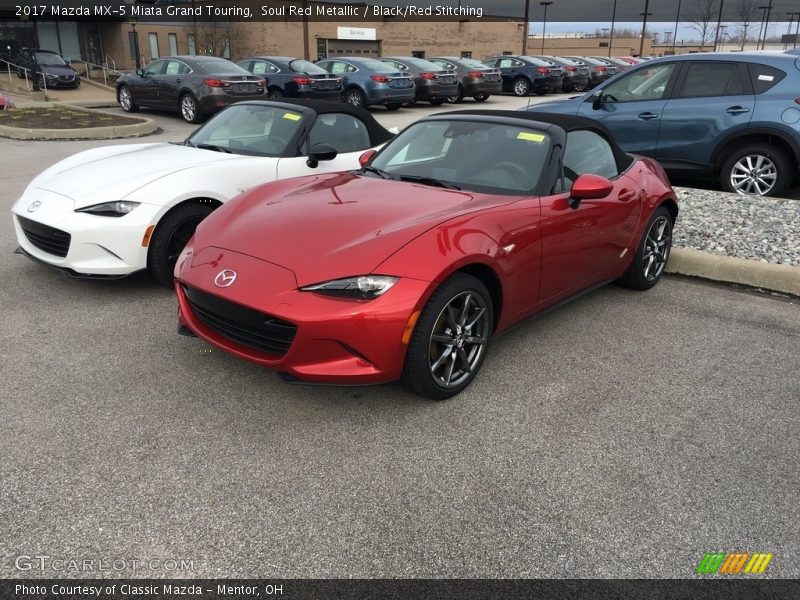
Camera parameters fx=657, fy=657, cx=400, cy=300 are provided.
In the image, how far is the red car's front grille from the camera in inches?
128

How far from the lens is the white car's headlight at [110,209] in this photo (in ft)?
15.7

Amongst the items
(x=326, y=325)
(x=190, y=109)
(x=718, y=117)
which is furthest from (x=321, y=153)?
(x=190, y=109)

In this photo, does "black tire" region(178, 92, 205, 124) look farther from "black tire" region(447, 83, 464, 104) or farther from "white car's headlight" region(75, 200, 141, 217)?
"white car's headlight" region(75, 200, 141, 217)

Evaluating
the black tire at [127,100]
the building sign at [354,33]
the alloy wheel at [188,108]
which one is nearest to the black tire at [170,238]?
the alloy wheel at [188,108]

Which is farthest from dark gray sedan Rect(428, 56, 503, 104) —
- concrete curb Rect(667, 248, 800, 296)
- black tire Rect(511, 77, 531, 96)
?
concrete curb Rect(667, 248, 800, 296)

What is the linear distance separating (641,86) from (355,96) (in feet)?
40.4

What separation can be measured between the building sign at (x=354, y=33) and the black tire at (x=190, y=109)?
36751 mm

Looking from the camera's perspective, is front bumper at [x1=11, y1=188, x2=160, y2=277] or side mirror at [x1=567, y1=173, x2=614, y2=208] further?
front bumper at [x1=11, y1=188, x2=160, y2=277]

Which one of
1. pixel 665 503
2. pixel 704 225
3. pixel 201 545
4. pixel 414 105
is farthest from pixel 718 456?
pixel 414 105

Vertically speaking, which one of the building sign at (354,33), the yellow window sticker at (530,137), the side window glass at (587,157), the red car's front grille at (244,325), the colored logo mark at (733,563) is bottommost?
the colored logo mark at (733,563)

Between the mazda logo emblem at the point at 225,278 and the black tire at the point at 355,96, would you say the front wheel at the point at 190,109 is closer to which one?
the black tire at the point at 355,96

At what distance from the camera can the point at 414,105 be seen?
22.5 metres

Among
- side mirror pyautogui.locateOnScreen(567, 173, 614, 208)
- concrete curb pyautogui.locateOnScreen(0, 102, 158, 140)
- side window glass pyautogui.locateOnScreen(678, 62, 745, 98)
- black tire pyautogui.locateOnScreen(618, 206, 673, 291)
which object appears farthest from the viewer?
concrete curb pyautogui.locateOnScreen(0, 102, 158, 140)

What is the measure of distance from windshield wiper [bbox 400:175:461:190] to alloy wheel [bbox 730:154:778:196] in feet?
17.9
